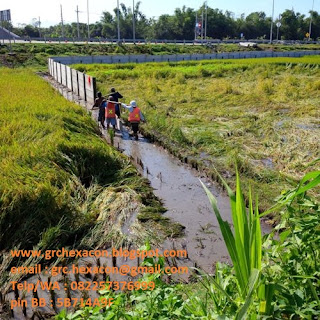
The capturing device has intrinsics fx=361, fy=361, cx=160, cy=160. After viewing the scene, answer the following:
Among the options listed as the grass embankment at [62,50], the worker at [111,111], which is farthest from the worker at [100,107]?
the grass embankment at [62,50]

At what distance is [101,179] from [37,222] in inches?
67.9

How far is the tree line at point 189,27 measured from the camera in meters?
72.7

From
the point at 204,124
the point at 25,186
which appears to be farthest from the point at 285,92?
the point at 25,186

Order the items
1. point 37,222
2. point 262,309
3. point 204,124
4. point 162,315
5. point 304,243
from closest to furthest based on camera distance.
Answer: point 262,309
point 304,243
point 162,315
point 37,222
point 204,124

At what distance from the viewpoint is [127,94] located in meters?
14.7

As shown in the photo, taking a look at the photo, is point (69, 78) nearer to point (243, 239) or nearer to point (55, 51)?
point (243, 239)

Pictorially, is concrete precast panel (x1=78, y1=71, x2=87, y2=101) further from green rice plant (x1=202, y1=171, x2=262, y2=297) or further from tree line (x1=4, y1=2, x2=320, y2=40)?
tree line (x1=4, y1=2, x2=320, y2=40)

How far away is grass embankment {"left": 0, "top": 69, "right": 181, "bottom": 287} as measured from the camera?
417cm

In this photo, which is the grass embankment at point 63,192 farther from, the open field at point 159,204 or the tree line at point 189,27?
the tree line at point 189,27

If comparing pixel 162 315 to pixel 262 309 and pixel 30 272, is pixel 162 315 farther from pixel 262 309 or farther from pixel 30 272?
pixel 30 272

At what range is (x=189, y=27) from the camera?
7356 centimetres

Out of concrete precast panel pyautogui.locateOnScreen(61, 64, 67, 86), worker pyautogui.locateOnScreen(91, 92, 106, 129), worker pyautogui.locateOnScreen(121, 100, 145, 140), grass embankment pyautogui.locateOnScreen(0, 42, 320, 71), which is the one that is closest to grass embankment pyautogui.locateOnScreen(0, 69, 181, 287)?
worker pyautogui.locateOnScreen(121, 100, 145, 140)

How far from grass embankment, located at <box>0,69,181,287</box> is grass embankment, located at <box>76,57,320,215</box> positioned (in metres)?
1.77

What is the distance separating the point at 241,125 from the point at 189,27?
226ft
